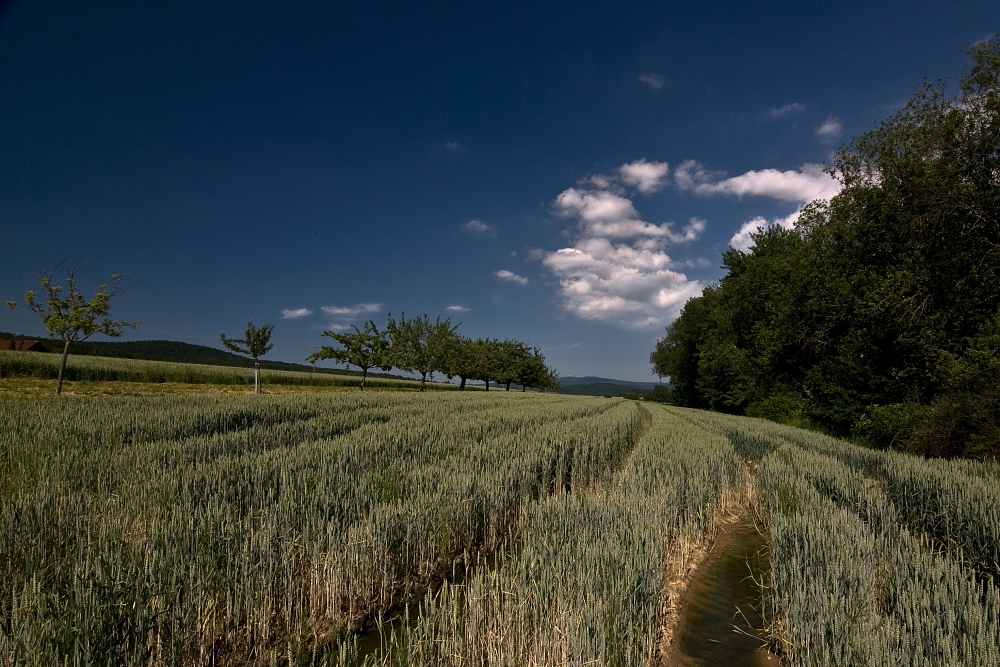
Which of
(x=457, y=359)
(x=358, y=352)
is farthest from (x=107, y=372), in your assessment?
(x=457, y=359)

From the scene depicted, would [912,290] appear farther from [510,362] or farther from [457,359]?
[510,362]

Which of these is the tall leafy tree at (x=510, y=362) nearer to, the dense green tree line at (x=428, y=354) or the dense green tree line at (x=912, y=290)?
the dense green tree line at (x=428, y=354)

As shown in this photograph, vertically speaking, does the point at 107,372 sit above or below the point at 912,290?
below

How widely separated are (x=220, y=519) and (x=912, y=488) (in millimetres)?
8461

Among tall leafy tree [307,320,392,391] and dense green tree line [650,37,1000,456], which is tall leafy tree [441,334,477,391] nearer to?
tall leafy tree [307,320,392,391]

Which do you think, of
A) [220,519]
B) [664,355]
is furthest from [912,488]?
[664,355]

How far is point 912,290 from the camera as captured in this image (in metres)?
13.0

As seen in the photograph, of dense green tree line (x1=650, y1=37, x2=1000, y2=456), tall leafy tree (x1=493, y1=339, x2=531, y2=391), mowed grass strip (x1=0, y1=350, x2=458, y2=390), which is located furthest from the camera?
tall leafy tree (x1=493, y1=339, x2=531, y2=391)

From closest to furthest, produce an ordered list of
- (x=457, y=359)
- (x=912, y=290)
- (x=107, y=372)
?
1. (x=912, y=290)
2. (x=107, y=372)
3. (x=457, y=359)

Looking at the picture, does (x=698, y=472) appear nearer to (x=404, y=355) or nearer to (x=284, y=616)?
(x=284, y=616)

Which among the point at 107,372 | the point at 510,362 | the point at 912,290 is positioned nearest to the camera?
the point at 912,290

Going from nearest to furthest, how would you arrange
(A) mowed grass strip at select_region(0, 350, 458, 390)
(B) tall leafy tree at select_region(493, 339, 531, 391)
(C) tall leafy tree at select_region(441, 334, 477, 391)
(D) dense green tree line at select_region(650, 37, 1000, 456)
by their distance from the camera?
(D) dense green tree line at select_region(650, 37, 1000, 456) → (A) mowed grass strip at select_region(0, 350, 458, 390) → (C) tall leafy tree at select_region(441, 334, 477, 391) → (B) tall leafy tree at select_region(493, 339, 531, 391)

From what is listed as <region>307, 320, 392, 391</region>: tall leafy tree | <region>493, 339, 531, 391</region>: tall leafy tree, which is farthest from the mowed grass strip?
<region>493, 339, 531, 391</region>: tall leafy tree

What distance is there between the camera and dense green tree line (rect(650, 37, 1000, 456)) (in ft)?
32.3
